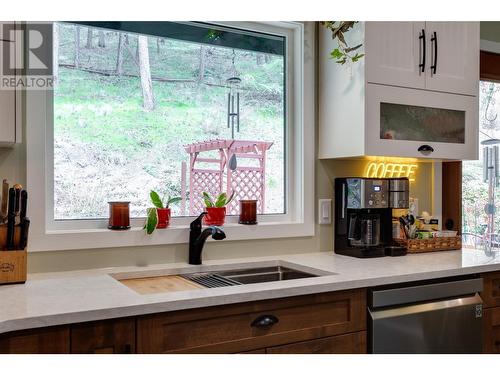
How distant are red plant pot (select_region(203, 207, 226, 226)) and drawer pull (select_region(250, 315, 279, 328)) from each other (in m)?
0.77

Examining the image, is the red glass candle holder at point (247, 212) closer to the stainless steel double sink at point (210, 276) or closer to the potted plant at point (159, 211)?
the stainless steel double sink at point (210, 276)

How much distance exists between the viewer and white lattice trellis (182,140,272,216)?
2.61 metres

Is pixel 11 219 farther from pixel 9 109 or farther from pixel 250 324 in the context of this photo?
pixel 250 324

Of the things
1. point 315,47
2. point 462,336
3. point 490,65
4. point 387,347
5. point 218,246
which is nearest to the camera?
point 387,347

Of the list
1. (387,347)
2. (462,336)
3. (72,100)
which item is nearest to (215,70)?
(72,100)

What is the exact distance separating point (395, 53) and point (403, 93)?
20 centimetres

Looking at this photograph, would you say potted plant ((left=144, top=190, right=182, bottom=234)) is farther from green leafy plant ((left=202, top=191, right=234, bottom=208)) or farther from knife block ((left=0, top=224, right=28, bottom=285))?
knife block ((left=0, top=224, right=28, bottom=285))

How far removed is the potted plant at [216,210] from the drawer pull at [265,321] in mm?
769

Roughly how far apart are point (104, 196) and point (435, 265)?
1550 millimetres

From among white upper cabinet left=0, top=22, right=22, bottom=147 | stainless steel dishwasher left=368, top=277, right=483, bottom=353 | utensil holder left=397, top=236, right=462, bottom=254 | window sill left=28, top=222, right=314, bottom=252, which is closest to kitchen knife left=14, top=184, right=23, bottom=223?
white upper cabinet left=0, top=22, right=22, bottom=147

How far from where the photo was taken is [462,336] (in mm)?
2305

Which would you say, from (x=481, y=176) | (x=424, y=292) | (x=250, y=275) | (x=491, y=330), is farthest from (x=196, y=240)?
(x=481, y=176)

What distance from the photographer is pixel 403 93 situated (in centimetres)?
259

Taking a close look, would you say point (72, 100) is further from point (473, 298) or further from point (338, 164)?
point (473, 298)
